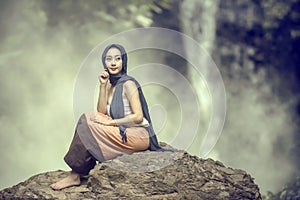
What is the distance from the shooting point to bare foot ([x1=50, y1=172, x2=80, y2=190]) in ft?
17.1

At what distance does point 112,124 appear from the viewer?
512 centimetres

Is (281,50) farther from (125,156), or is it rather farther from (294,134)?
(125,156)

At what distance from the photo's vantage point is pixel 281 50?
11953mm

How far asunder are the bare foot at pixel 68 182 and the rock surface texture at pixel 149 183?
0.05 meters

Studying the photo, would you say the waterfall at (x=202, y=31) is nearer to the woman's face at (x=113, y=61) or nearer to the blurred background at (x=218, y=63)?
the blurred background at (x=218, y=63)

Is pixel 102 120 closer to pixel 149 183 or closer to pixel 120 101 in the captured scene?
pixel 120 101

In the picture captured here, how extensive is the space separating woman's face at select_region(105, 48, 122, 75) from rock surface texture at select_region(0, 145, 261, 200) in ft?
3.17

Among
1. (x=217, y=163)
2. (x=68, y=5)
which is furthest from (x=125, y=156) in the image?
(x=68, y=5)

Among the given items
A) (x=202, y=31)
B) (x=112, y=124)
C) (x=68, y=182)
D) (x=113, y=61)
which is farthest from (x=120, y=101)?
(x=202, y=31)

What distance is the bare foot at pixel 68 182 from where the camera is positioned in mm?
5223

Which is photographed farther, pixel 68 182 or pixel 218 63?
pixel 218 63

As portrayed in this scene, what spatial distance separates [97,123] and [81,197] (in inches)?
32.3

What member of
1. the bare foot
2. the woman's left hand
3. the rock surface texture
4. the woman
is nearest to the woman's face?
the woman

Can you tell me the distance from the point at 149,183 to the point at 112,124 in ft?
2.49
